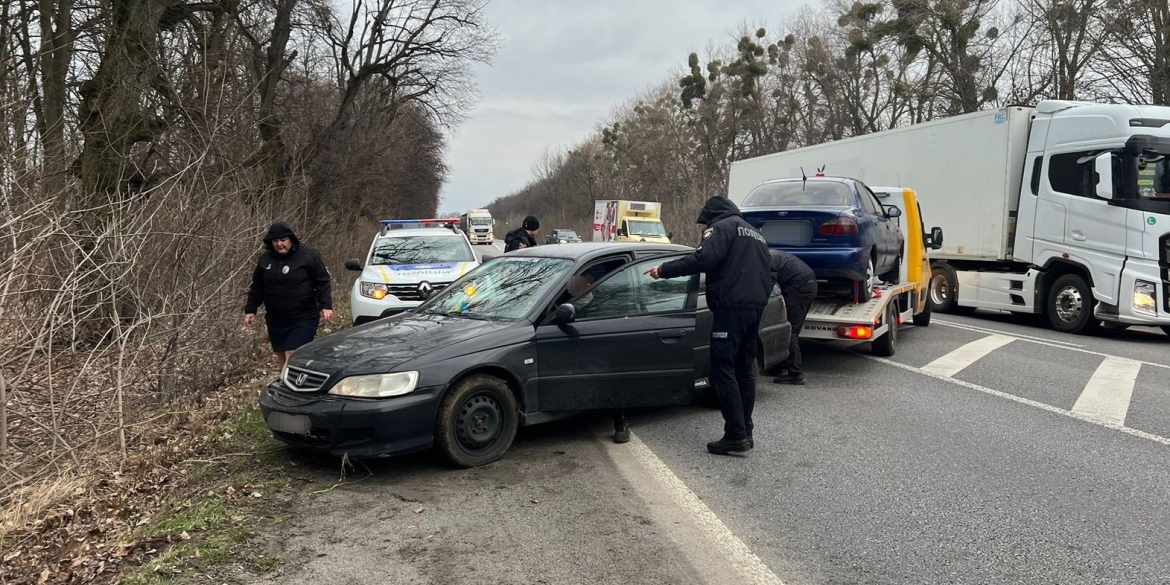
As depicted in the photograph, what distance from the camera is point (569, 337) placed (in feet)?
17.7

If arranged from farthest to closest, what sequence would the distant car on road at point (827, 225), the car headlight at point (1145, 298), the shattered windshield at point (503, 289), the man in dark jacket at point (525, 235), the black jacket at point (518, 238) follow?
the black jacket at point (518, 238)
the man in dark jacket at point (525, 235)
the car headlight at point (1145, 298)
the distant car on road at point (827, 225)
the shattered windshield at point (503, 289)

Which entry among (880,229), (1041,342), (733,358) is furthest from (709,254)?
(1041,342)

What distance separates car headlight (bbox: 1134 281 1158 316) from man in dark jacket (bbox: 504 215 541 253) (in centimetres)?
846

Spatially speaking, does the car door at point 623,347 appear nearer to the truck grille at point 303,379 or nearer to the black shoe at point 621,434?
the black shoe at point 621,434

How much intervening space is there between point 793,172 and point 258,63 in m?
11.8

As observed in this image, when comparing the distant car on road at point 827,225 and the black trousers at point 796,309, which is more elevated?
the distant car on road at point 827,225

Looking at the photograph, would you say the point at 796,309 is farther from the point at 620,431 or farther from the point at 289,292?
the point at 289,292

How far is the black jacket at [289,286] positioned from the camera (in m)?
6.70

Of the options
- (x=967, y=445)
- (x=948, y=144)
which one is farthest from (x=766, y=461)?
(x=948, y=144)

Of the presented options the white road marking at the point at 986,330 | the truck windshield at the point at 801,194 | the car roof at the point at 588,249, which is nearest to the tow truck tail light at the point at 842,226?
the truck windshield at the point at 801,194

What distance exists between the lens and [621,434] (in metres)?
5.69

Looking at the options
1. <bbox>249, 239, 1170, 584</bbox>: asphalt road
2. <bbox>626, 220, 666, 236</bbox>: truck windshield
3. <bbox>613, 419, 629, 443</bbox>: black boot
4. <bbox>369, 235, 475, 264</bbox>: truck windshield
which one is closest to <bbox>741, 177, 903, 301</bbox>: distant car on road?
<bbox>249, 239, 1170, 584</bbox>: asphalt road

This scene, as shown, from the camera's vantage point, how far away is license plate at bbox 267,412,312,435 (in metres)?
4.68

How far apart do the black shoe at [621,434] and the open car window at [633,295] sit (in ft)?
2.80
